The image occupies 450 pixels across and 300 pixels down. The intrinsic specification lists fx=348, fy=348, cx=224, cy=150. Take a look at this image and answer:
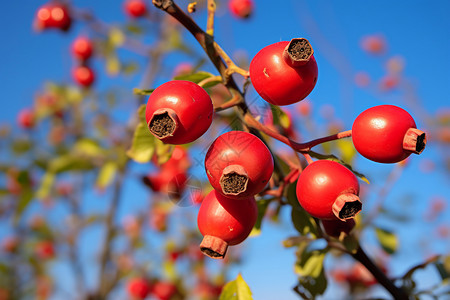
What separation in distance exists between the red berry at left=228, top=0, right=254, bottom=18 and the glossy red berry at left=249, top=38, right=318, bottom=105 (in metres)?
2.07

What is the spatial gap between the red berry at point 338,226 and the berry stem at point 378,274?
4.3 inches

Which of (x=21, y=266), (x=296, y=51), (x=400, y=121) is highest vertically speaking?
(x=296, y=51)

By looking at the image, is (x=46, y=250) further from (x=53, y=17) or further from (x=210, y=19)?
(x=210, y=19)

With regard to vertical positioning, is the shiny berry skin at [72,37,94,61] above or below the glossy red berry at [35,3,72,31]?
below

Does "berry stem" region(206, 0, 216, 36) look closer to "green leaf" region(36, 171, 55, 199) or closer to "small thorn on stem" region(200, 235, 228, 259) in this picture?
"small thorn on stem" region(200, 235, 228, 259)

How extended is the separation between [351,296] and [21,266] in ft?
21.2

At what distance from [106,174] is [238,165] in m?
2.06

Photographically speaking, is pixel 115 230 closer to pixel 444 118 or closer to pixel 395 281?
pixel 395 281

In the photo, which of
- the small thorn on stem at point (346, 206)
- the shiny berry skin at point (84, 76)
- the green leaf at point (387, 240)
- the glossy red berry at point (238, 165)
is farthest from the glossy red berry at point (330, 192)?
the shiny berry skin at point (84, 76)

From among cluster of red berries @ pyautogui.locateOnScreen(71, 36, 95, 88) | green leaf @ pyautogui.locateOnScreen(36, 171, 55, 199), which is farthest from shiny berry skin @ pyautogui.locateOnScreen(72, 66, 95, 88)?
green leaf @ pyautogui.locateOnScreen(36, 171, 55, 199)

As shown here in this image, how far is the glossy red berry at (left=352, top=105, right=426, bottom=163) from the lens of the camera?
78 centimetres

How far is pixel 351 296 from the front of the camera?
3615 millimetres

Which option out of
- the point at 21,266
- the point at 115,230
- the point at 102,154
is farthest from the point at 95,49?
the point at 21,266

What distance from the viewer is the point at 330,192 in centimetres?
76
